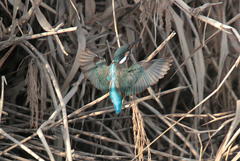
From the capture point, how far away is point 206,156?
2.22m

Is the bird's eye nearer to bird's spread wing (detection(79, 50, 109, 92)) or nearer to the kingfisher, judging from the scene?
the kingfisher

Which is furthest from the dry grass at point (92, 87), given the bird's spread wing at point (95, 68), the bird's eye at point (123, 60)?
the bird's eye at point (123, 60)

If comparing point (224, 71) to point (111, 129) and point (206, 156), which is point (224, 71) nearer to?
point (206, 156)

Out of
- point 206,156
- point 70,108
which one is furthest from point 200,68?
point 70,108

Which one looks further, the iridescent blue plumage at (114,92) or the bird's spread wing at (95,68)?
the bird's spread wing at (95,68)

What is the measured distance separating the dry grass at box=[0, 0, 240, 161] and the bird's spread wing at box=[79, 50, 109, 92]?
0.17 feet

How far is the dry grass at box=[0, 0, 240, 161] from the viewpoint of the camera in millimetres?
2010

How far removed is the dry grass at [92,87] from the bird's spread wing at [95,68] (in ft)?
0.17

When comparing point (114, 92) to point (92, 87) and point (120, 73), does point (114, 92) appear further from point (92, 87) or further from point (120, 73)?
point (92, 87)

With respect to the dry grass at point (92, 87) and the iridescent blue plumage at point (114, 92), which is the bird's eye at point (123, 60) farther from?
the dry grass at point (92, 87)

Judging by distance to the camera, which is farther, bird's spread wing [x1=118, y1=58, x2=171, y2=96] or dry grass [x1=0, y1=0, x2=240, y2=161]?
dry grass [x1=0, y1=0, x2=240, y2=161]

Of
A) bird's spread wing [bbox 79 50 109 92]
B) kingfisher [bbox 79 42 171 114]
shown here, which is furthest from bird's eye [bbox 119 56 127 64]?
bird's spread wing [bbox 79 50 109 92]

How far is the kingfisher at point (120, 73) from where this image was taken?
6.18ft

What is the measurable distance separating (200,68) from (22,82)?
28.1 inches
